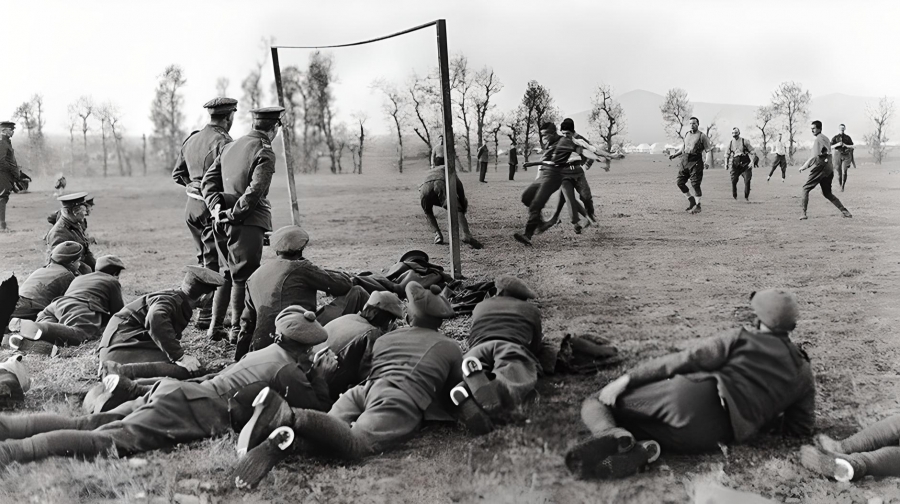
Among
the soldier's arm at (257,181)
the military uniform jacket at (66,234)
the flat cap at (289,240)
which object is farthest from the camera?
the military uniform jacket at (66,234)

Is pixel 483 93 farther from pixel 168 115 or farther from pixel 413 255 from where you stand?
pixel 168 115

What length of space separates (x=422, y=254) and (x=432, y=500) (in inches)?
71.6

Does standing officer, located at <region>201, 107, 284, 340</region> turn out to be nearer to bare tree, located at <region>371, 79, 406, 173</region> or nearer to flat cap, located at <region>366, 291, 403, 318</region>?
bare tree, located at <region>371, 79, 406, 173</region>

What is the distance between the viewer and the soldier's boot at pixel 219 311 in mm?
5590

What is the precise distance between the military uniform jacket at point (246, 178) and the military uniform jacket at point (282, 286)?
0.44m

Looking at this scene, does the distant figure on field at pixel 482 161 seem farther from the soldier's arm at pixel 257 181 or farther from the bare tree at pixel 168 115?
the bare tree at pixel 168 115

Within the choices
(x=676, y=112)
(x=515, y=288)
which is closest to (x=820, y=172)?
(x=676, y=112)

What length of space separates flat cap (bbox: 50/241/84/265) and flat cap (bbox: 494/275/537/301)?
3.88 m

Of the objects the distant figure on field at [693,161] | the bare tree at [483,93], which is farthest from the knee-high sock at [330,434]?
the distant figure on field at [693,161]

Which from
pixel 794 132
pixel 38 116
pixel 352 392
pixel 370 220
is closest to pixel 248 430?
pixel 352 392

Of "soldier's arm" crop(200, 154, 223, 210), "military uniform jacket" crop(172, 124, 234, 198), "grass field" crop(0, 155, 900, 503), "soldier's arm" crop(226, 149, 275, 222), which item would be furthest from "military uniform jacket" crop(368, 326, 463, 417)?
"military uniform jacket" crop(172, 124, 234, 198)

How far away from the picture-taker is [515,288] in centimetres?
426

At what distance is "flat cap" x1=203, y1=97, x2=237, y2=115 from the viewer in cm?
542

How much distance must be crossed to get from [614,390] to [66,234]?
499cm
